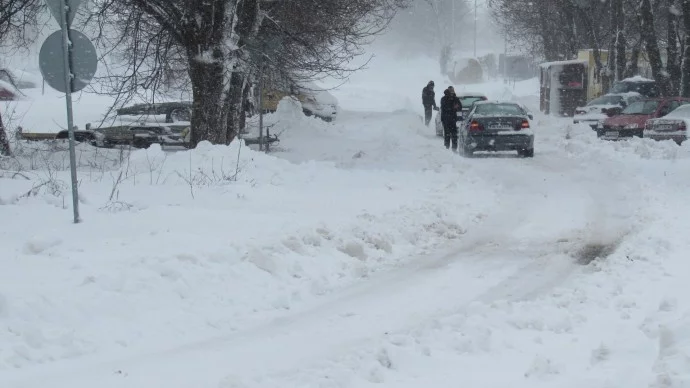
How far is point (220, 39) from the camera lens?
1469 centimetres

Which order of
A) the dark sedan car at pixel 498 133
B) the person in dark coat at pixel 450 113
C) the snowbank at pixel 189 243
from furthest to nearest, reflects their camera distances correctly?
the person in dark coat at pixel 450 113 → the dark sedan car at pixel 498 133 → the snowbank at pixel 189 243

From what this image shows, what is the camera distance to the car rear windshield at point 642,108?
2545 cm

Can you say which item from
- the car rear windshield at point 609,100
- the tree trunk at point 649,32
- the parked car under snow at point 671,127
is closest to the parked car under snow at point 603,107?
the car rear windshield at point 609,100

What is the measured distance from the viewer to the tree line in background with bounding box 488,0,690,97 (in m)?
28.9

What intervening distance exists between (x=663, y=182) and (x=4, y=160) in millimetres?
12732

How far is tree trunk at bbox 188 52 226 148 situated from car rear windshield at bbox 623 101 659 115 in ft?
50.6

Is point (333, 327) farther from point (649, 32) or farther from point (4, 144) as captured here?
point (649, 32)

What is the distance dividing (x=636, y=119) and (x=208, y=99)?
15.2 meters

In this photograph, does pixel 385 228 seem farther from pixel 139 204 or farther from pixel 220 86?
pixel 220 86

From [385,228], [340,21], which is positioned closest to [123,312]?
[385,228]

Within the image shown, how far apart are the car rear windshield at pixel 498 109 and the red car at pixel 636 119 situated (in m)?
5.49

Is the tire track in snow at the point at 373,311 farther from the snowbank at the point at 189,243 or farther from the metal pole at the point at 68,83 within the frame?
the metal pole at the point at 68,83

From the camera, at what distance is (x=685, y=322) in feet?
18.2

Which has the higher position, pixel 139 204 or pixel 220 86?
pixel 220 86
